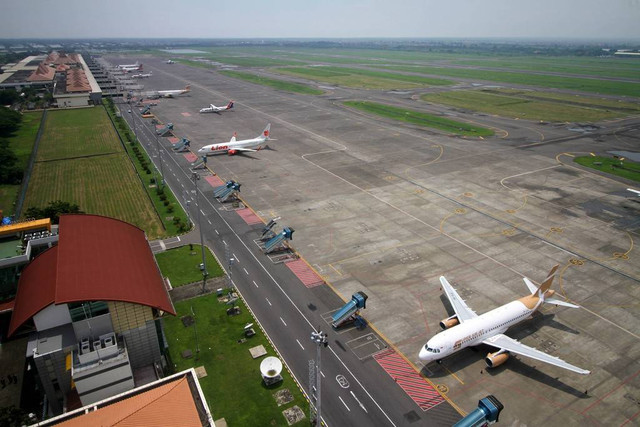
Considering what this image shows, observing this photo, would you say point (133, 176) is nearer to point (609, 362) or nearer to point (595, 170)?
point (609, 362)

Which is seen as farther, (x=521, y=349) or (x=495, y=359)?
(x=521, y=349)

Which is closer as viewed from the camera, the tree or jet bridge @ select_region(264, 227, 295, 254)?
jet bridge @ select_region(264, 227, 295, 254)

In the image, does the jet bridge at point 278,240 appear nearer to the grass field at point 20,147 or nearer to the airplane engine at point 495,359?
the airplane engine at point 495,359

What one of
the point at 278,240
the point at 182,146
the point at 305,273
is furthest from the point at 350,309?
the point at 182,146

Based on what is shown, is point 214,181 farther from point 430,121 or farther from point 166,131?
point 430,121

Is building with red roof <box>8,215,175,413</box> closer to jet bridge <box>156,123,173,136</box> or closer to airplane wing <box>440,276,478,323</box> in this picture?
airplane wing <box>440,276,478,323</box>

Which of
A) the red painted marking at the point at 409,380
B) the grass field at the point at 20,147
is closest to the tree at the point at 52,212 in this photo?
the grass field at the point at 20,147

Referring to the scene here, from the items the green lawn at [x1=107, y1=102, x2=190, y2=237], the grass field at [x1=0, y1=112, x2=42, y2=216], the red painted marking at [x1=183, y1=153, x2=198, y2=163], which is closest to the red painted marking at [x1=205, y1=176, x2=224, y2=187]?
the green lawn at [x1=107, y1=102, x2=190, y2=237]
